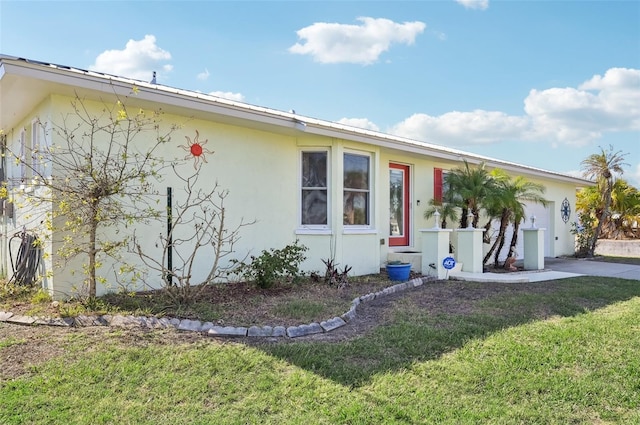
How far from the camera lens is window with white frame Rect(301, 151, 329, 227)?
29.2ft

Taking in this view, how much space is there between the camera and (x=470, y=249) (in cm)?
955

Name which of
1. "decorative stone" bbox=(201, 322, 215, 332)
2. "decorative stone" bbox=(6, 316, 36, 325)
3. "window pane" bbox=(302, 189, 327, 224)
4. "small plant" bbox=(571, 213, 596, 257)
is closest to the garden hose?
"decorative stone" bbox=(6, 316, 36, 325)

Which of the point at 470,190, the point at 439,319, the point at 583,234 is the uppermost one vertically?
the point at 470,190

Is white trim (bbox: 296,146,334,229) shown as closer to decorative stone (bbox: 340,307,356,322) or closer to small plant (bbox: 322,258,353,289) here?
small plant (bbox: 322,258,353,289)

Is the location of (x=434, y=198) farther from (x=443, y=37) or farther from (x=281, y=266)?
(x=281, y=266)

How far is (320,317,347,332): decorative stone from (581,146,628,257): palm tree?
14.1 m

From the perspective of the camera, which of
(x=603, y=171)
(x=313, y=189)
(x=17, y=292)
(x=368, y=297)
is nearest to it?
(x=17, y=292)

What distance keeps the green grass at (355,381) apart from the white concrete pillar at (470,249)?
433 centimetres

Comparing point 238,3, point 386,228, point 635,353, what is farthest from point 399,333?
point 238,3

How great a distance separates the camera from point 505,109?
14.5m

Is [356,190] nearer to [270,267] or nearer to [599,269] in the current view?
[270,267]

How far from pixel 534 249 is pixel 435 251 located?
355 cm

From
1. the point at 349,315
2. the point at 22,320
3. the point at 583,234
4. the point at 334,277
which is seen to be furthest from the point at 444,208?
the point at 583,234

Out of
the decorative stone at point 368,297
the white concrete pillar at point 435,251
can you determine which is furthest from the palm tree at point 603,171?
the decorative stone at point 368,297
